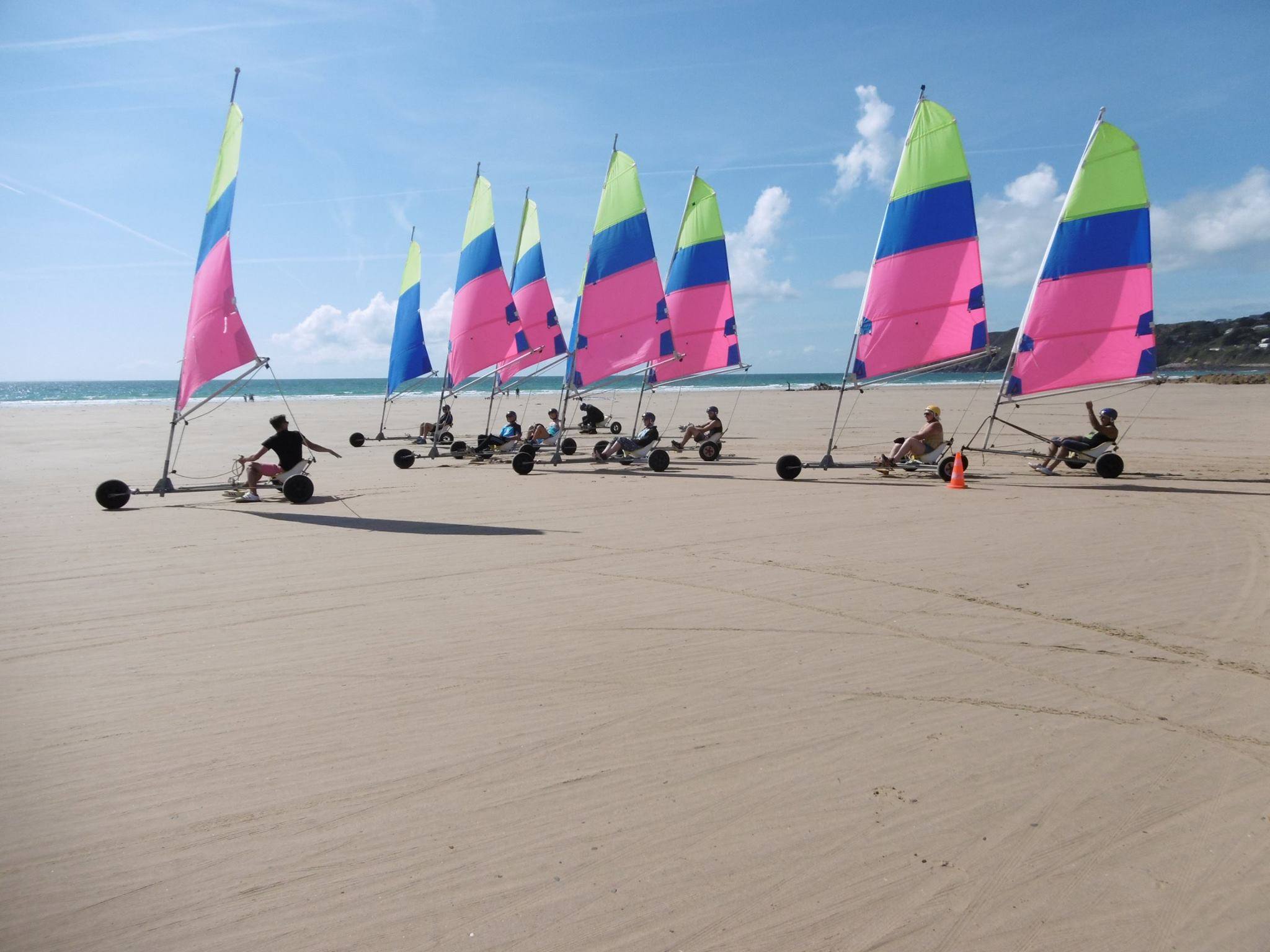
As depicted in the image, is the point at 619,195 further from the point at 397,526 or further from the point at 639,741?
the point at 639,741

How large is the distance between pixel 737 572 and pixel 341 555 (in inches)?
135

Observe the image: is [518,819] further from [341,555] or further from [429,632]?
[341,555]

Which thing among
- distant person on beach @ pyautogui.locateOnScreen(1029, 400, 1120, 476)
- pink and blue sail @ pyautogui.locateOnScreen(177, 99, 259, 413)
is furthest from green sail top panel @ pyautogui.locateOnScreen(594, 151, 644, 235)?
distant person on beach @ pyautogui.locateOnScreen(1029, 400, 1120, 476)

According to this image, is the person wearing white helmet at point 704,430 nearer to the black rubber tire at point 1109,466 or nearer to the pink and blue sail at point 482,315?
the pink and blue sail at point 482,315

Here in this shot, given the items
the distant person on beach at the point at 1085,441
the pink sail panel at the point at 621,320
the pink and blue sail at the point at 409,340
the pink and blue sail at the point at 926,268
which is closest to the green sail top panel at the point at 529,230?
the pink and blue sail at the point at 409,340

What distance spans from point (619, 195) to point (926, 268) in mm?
5827

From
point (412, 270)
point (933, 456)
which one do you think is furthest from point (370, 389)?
point (933, 456)

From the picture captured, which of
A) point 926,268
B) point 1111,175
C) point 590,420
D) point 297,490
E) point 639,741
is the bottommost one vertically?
point 639,741

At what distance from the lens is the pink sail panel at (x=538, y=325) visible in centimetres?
1934

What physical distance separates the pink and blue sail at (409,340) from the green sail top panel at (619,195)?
7.44 metres

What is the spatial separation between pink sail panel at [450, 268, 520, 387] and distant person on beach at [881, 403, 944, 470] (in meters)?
9.33

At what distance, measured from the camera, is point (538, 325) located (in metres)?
20.0

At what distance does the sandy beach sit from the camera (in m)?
2.51

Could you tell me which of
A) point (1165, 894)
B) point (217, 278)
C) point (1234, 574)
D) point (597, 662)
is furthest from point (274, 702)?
point (217, 278)
